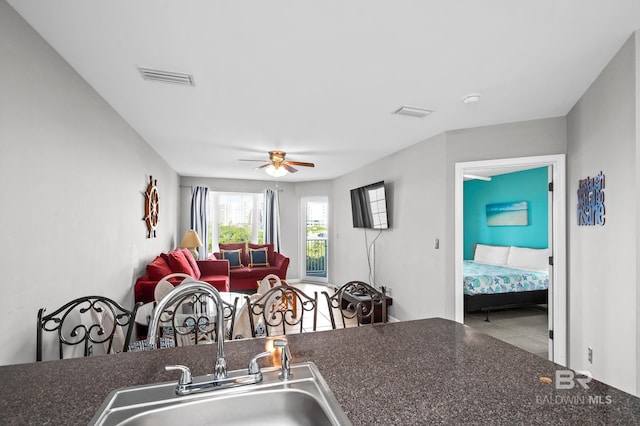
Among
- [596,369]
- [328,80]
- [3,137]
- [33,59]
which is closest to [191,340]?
[3,137]

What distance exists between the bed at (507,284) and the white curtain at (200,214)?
5.01m

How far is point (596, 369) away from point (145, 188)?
4.67 m

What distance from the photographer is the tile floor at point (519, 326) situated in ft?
12.0

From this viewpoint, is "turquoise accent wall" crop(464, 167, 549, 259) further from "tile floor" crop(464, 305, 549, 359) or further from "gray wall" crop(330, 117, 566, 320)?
"gray wall" crop(330, 117, 566, 320)

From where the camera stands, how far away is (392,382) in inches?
37.0

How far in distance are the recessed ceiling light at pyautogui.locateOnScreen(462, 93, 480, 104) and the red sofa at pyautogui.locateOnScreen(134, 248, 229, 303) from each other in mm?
3479

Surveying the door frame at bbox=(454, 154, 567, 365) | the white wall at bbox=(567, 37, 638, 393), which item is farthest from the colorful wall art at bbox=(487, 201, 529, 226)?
the white wall at bbox=(567, 37, 638, 393)

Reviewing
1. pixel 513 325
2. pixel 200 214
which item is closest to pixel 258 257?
pixel 200 214

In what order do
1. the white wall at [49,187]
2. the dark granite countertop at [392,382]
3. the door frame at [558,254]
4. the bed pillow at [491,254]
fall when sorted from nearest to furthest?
the dark granite countertop at [392,382]
the white wall at [49,187]
the door frame at [558,254]
the bed pillow at [491,254]

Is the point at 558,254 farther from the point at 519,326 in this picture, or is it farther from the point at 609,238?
the point at 519,326

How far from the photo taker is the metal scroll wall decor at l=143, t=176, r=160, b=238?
3854mm

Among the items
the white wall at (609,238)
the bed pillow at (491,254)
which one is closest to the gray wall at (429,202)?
the white wall at (609,238)

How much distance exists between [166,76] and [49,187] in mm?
1016

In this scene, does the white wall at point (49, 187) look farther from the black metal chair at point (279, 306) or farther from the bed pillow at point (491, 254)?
the bed pillow at point (491, 254)
